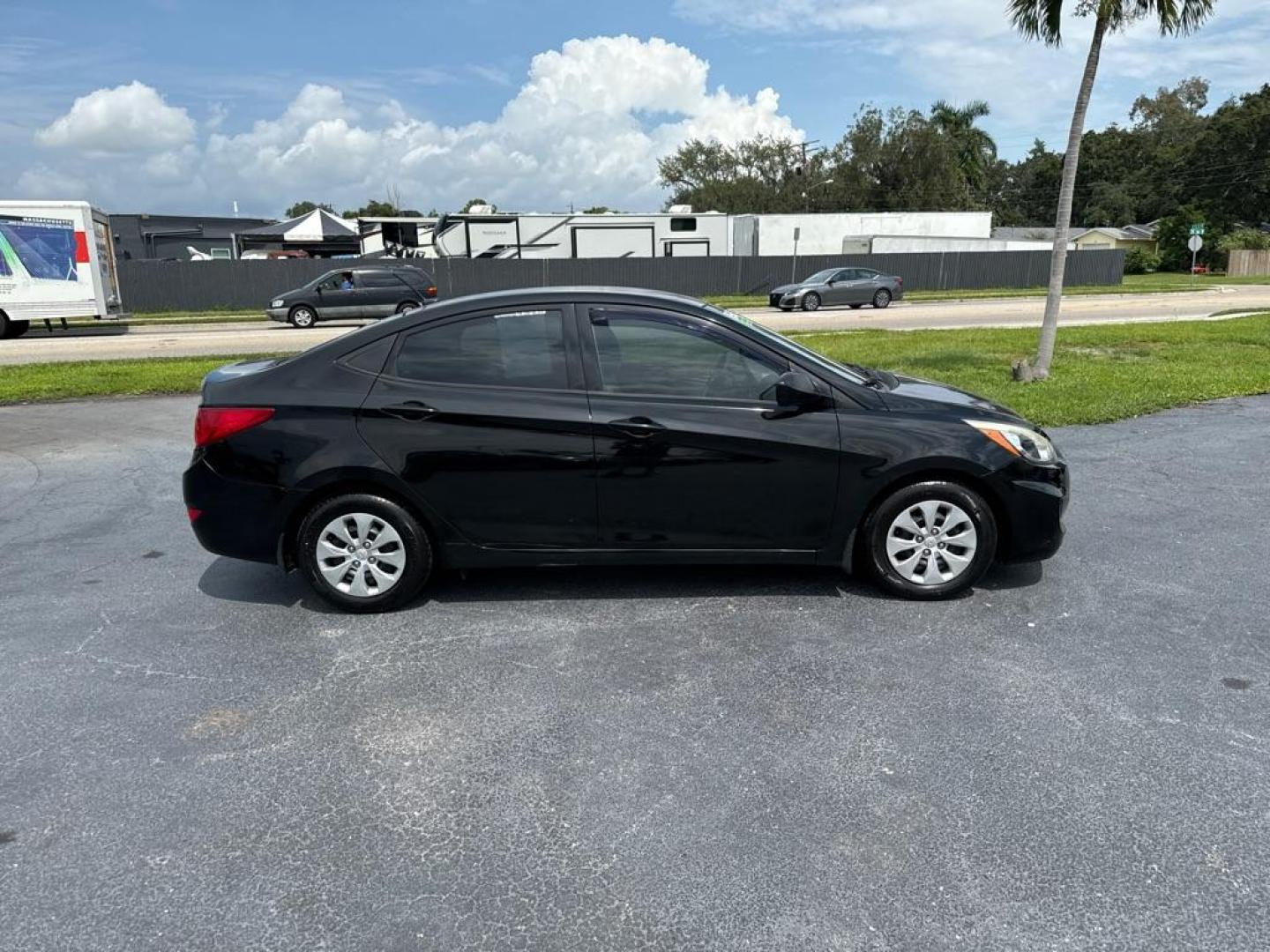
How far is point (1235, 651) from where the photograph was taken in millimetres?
3986

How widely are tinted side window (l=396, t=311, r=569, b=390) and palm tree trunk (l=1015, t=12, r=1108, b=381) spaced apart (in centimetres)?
715

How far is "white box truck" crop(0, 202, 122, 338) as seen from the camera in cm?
2144

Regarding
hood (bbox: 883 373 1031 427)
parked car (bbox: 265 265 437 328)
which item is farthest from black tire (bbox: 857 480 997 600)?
parked car (bbox: 265 265 437 328)

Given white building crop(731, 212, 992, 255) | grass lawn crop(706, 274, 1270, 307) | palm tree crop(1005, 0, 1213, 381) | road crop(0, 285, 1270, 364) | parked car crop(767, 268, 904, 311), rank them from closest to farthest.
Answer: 1. palm tree crop(1005, 0, 1213, 381)
2. road crop(0, 285, 1270, 364)
3. parked car crop(767, 268, 904, 311)
4. grass lawn crop(706, 274, 1270, 307)
5. white building crop(731, 212, 992, 255)

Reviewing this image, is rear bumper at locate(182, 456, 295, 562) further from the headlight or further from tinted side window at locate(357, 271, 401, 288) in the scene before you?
tinted side window at locate(357, 271, 401, 288)

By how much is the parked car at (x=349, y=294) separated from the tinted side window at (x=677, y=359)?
67.7 ft

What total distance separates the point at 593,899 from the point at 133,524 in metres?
4.89

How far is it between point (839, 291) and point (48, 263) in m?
21.6

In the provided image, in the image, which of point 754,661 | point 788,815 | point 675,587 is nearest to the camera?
point 788,815

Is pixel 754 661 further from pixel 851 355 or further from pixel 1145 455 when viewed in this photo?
pixel 851 355

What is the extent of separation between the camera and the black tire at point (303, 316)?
79.3ft

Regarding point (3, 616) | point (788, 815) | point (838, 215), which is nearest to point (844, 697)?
point (788, 815)

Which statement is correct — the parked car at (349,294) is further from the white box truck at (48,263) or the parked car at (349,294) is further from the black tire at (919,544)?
the black tire at (919,544)

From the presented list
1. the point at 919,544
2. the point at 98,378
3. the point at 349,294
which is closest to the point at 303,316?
the point at 349,294
